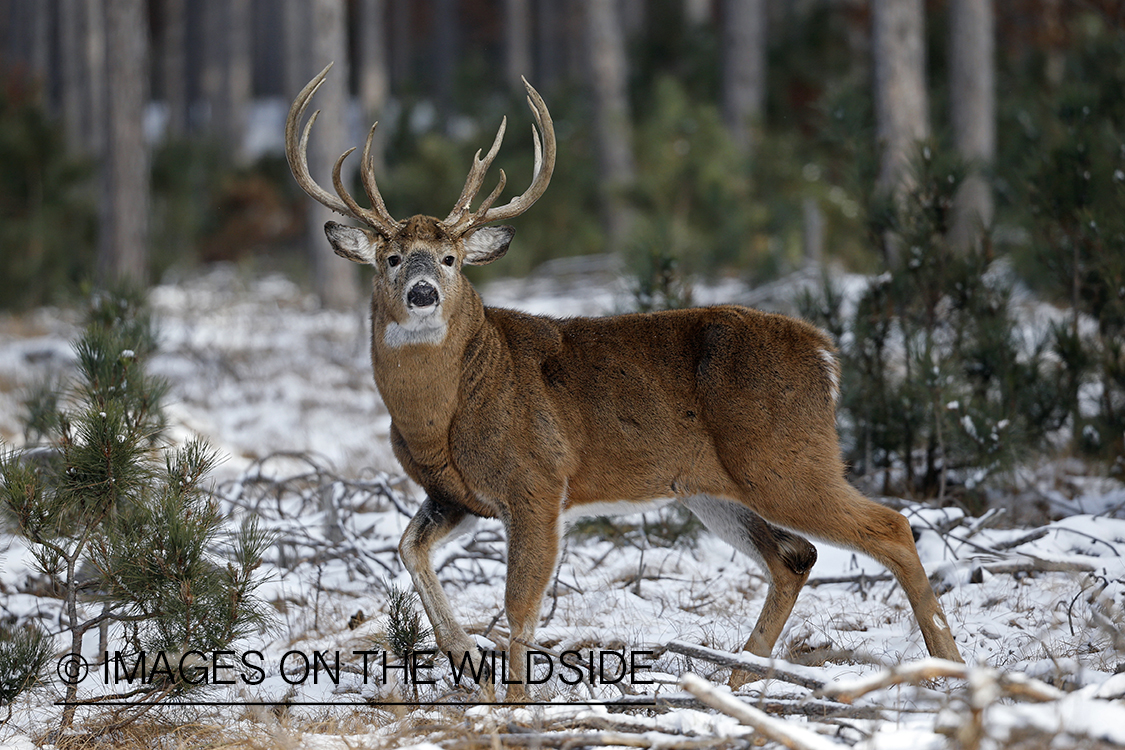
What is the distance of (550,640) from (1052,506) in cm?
292

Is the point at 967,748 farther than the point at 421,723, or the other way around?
the point at 421,723

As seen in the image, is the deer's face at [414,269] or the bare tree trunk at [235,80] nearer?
the deer's face at [414,269]

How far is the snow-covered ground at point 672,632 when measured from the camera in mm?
2877

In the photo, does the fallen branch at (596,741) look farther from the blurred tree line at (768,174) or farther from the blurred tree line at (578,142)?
the blurred tree line at (578,142)

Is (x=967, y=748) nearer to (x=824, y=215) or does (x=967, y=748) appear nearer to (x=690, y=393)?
(x=690, y=393)

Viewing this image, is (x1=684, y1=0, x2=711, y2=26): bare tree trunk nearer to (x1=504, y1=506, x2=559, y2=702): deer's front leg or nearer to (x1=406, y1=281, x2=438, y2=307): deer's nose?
(x1=406, y1=281, x2=438, y2=307): deer's nose

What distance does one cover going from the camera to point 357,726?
341 cm

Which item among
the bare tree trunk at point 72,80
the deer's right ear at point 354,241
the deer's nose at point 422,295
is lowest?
the deer's nose at point 422,295

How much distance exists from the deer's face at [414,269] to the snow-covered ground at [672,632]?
981mm

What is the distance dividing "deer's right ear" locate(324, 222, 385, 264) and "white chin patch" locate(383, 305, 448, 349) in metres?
0.39

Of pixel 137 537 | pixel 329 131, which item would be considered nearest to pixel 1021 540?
pixel 137 537

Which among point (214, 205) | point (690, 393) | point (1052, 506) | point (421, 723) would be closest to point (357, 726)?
point (421, 723)

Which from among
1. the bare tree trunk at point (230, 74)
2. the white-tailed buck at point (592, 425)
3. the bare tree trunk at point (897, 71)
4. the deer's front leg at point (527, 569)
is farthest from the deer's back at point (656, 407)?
the bare tree trunk at point (230, 74)

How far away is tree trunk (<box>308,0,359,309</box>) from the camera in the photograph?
14117 mm
